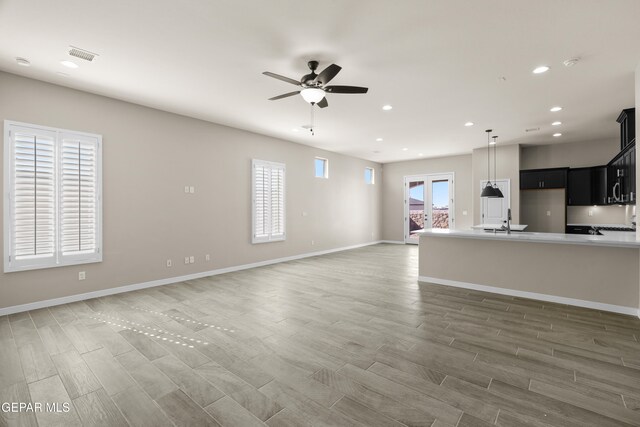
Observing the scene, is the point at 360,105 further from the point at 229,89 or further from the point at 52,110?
the point at 52,110

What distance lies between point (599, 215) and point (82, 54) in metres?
10.7

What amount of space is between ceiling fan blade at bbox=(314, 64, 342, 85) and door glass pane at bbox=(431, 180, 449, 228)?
25.8 ft

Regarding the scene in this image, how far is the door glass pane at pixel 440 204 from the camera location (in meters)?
10.0

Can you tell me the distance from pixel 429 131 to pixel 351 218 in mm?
4024

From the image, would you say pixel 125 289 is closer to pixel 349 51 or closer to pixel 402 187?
pixel 349 51

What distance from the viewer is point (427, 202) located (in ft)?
→ 34.1

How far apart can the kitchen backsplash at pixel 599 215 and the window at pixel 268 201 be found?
7.54 metres

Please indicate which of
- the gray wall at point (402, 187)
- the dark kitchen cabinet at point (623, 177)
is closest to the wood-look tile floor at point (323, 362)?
the dark kitchen cabinet at point (623, 177)

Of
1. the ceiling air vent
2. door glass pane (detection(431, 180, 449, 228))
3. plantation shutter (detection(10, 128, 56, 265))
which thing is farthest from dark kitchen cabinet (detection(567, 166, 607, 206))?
plantation shutter (detection(10, 128, 56, 265))

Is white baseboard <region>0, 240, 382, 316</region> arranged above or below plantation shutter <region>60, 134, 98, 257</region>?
below

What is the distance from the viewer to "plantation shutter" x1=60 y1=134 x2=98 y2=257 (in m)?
4.25

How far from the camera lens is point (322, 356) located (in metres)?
2.72

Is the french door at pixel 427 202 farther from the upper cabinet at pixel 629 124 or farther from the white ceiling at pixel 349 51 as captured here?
the upper cabinet at pixel 629 124

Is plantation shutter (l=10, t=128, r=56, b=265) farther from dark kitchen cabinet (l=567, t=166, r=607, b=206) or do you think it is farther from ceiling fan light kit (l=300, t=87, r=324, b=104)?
dark kitchen cabinet (l=567, t=166, r=607, b=206)
